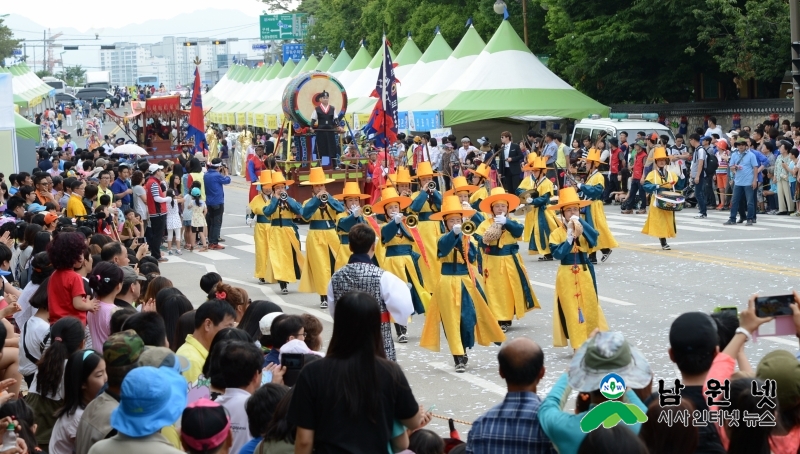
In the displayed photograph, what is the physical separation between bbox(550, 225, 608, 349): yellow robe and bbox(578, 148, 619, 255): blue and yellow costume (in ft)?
15.9

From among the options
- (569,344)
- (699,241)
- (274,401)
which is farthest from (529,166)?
(274,401)

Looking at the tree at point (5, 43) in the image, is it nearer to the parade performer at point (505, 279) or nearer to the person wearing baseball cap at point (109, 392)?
the parade performer at point (505, 279)

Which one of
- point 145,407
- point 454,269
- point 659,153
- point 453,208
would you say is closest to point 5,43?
point 659,153

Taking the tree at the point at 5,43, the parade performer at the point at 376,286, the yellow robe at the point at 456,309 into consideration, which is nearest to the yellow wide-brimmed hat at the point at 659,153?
the yellow robe at the point at 456,309

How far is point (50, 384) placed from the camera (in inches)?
259

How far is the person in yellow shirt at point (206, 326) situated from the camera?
7.00 m

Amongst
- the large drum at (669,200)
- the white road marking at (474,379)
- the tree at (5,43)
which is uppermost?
the tree at (5,43)

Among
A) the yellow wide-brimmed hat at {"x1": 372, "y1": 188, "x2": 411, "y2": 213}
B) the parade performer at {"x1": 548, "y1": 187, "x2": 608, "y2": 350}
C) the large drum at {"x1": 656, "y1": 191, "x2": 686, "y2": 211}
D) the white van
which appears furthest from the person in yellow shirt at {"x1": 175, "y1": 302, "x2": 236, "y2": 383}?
the white van

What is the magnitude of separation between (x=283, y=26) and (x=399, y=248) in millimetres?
75279

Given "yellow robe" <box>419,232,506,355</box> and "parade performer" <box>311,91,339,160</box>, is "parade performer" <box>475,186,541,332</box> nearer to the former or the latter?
"yellow robe" <box>419,232,506,355</box>

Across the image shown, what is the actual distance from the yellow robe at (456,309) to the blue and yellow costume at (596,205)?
5.19m

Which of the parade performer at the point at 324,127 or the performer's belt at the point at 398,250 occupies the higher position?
the parade performer at the point at 324,127

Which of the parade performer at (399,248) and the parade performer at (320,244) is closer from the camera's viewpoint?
the parade performer at (399,248)

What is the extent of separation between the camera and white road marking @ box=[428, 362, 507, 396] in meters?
10.1
